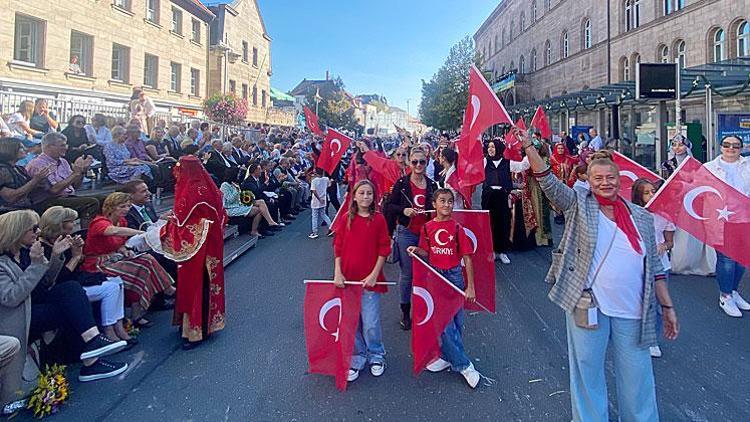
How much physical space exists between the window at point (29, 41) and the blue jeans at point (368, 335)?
60.6ft

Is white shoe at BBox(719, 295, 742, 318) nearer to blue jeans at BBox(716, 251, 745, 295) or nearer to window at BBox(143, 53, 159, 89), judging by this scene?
blue jeans at BBox(716, 251, 745, 295)

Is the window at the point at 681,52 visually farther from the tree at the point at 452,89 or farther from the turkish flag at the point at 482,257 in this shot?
the turkish flag at the point at 482,257

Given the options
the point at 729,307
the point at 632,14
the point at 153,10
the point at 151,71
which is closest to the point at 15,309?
the point at 729,307

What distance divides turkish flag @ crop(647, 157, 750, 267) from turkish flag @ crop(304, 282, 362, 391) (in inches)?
128

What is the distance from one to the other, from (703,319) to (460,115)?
39168mm

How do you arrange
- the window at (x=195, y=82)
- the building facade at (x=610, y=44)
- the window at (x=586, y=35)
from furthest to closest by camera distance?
1. the window at (x=586, y=35)
2. the window at (x=195, y=82)
3. the building facade at (x=610, y=44)

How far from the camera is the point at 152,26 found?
24.2 metres


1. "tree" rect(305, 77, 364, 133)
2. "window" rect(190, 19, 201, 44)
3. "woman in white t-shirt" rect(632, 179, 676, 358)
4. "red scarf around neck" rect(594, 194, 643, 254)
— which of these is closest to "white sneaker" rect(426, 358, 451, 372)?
"woman in white t-shirt" rect(632, 179, 676, 358)

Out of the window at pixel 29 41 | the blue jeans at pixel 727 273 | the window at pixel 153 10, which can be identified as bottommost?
the blue jeans at pixel 727 273

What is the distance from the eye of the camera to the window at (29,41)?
17.2 m

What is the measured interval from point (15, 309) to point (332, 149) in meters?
7.36

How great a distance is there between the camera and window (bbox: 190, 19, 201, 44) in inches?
1148

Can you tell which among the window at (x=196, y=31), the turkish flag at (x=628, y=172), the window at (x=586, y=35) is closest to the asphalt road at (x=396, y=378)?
the turkish flag at (x=628, y=172)

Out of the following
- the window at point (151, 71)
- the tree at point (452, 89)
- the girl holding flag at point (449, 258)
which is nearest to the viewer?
the girl holding flag at point (449, 258)
